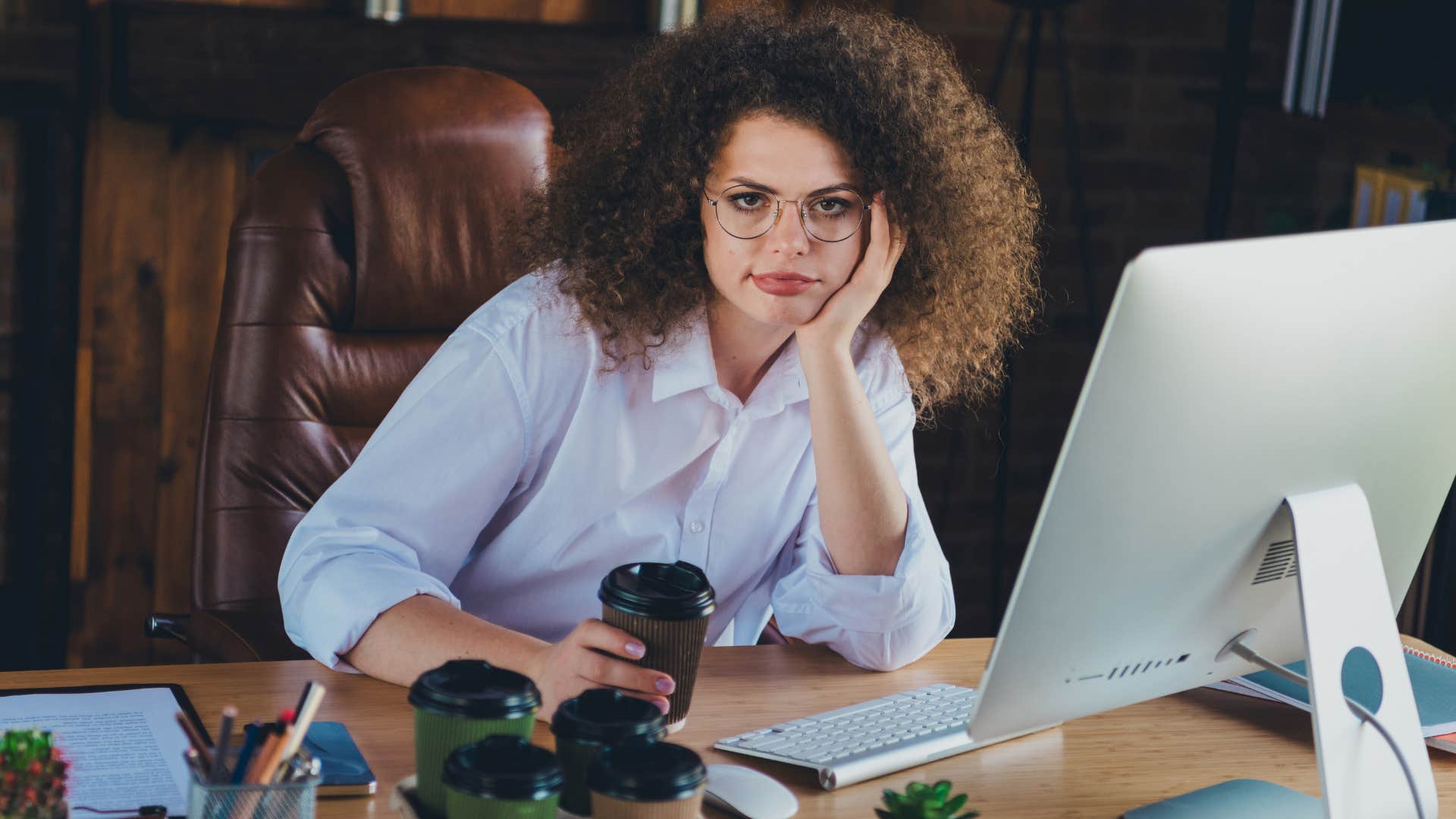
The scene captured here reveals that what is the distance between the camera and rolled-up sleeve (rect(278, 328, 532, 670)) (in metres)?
1.26

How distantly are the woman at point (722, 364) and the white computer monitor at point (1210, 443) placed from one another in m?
0.37

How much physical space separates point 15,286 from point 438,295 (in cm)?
116

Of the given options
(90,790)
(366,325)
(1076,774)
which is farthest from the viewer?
(366,325)

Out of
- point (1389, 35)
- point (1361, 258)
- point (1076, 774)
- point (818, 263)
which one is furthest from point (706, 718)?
point (1389, 35)

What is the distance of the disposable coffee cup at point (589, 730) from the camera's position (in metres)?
0.88

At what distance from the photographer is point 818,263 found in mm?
1431

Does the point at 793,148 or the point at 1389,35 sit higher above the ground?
the point at 1389,35

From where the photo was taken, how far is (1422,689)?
1327 millimetres

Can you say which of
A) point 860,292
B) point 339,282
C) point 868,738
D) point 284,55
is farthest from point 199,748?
point 284,55

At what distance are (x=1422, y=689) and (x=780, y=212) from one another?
0.70 metres

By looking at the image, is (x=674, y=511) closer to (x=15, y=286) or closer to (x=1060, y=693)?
(x=1060, y=693)

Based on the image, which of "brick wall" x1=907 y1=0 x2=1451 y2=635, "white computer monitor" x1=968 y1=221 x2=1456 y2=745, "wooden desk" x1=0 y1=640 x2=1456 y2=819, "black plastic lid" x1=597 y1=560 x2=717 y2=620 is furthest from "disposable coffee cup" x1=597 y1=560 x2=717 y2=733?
"brick wall" x1=907 y1=0 x2=1451 y2=635

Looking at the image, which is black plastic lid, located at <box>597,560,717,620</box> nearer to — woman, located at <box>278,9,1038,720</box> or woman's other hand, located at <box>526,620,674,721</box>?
woman's other hand, located at <box>526,620,674,721</box>

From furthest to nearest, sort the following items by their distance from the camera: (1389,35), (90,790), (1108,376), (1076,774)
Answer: (1389,35), (1076,774), (90,790), (1108,376)
